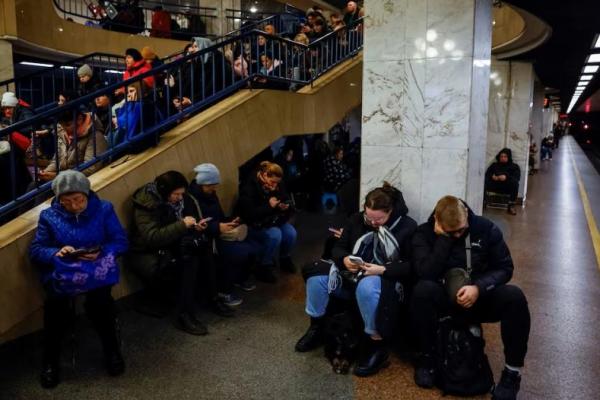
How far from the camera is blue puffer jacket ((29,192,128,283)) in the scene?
10.1 ft

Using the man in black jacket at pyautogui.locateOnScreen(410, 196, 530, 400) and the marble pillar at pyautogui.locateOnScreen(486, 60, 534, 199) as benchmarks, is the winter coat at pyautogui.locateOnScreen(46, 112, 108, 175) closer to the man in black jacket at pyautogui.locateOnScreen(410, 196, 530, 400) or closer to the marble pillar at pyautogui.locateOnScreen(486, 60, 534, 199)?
the man in black jacket at pyautogui.locateOnScreen(410, 196, 530, 400)

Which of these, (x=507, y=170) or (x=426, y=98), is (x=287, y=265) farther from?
(x=507, y=170)

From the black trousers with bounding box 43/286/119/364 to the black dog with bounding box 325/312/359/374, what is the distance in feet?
4.51

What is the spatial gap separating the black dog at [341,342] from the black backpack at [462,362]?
21.7 inches

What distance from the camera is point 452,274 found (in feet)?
9.86

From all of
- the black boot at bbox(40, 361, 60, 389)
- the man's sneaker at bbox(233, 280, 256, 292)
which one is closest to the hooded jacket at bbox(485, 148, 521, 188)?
the man's sneaker at bbox(233, 280, 256, 292)

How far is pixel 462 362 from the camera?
9.59ft

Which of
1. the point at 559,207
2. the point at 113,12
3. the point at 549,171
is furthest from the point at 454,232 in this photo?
the point at 549,171

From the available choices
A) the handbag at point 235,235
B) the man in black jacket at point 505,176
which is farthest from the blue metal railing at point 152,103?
the man in black jacket at point 505,176

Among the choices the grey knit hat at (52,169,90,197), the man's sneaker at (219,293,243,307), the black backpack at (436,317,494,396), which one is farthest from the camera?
the man's sneaker at (219,293,243,307)

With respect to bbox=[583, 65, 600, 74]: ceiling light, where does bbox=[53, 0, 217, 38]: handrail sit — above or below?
above

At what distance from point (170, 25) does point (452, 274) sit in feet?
40.0

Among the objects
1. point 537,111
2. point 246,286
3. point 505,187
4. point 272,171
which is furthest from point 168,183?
point 537,111

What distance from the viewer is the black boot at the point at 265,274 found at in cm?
489
